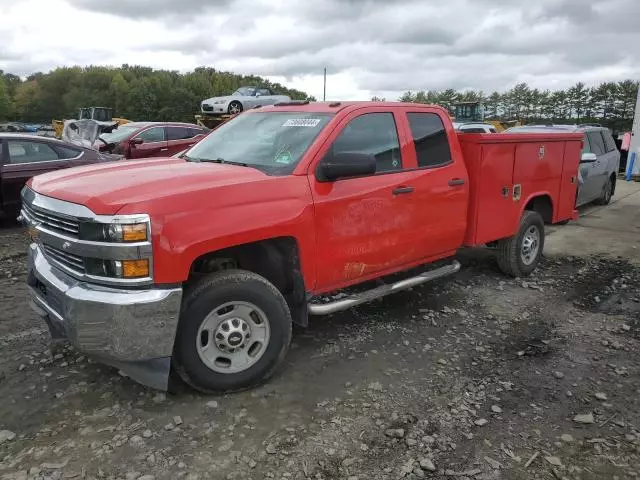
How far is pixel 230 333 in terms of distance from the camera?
3.49 m

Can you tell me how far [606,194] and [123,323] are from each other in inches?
460

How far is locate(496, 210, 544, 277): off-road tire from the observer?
6.04 m

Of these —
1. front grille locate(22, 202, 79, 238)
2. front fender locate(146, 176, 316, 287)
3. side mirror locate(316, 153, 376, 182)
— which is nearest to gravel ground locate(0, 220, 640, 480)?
front fender locate(146, 176, 316, 287)

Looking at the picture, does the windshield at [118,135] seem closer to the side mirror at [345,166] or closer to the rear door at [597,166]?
the rear door at [597,166]

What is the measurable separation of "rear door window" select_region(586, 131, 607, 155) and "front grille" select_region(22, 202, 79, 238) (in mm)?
10405

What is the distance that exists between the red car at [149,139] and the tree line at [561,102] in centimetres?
3811

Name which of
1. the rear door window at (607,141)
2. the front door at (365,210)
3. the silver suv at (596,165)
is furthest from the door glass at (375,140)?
the rear door window at (607,141)

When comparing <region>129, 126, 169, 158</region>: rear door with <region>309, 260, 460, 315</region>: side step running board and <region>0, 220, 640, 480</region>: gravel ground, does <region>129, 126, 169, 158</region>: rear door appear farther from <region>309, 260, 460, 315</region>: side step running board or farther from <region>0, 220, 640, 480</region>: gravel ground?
<region>309, 260, 460, 315</region>: side step running board

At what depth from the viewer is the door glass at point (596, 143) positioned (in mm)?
10984

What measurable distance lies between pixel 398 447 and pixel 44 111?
112 m

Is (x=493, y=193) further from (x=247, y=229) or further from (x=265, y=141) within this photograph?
(x=247, y=229)

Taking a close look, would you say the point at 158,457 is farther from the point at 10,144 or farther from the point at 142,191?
the point at 10,144

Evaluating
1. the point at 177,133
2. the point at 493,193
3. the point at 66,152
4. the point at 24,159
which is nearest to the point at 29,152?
the point at 24,159

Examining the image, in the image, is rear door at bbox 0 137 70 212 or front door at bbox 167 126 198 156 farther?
front door at bbox 167 126 198 156
